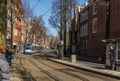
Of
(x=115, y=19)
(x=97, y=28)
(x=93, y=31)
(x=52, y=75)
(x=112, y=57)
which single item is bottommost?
(x=52, y=75)

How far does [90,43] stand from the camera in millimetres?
60031

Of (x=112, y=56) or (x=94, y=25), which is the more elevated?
(x=94, y=25)

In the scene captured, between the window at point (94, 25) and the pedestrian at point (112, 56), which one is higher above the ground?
the window at point (94, 25)

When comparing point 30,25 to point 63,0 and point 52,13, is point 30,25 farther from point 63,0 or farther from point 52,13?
point 63,0

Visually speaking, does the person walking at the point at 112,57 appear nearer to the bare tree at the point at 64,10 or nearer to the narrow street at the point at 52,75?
the narrow street at the point at 52,75

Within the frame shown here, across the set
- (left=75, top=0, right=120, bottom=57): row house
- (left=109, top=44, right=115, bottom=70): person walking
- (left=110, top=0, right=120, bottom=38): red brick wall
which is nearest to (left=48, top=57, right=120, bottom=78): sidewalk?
(left=109, top=44, right=115, bottom=70): person walking

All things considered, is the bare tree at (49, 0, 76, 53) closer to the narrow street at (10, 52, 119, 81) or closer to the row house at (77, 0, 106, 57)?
the row house at (77, 0, 106, 57)

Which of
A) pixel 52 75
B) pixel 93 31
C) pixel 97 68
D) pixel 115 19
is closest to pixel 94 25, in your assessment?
pixel 93 31

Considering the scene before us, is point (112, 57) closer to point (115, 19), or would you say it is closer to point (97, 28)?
point (115, 19)

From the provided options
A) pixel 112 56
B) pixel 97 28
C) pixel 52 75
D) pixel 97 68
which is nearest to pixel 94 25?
pixel 97 28

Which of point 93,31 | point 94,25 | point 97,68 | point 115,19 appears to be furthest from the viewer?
point 93,31

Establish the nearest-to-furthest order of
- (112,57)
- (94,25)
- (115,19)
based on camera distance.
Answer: (112,57) → (115,19) → (94,25)

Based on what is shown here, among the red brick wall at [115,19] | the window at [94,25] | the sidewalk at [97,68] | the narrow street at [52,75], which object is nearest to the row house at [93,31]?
the window at [94,25]

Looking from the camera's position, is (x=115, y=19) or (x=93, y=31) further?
(x=93, y=31)
